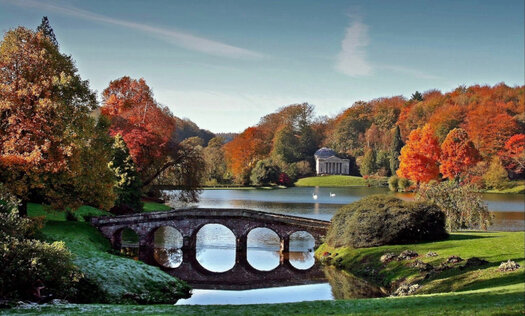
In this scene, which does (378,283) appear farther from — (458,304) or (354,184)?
(354,184)

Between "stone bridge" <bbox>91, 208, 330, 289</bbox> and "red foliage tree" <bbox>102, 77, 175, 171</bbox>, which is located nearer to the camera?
"stone bridge" <bbox>91, 208, 330, 289</bbox>

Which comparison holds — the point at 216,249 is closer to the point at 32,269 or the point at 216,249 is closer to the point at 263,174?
the point at 32,269

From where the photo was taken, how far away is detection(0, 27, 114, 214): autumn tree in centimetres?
2523

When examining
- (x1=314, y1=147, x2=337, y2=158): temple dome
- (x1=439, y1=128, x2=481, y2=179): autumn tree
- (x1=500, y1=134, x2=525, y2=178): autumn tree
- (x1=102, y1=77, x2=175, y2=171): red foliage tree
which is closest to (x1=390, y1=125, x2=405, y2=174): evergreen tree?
(x1=314, y1=147, x2=337, y2=158): temple dome

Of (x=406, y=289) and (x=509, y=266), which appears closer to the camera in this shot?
(x=509, y=266)

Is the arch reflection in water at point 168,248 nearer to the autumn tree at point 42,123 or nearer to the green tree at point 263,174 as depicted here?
the autumn tree at point 42,123

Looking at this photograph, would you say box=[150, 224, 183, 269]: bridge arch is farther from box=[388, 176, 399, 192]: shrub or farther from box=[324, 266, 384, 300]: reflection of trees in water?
box=[388, 176, 399, 192]: shrub

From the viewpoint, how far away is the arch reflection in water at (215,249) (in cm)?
3209

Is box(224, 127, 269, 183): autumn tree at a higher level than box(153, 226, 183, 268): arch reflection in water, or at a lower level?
higher

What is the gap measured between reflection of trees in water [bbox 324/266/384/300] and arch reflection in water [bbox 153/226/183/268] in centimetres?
964

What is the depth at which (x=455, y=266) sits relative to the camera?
22906 millimetres

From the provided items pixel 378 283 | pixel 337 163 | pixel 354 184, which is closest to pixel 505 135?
pixel 354 184

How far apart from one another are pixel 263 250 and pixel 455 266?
16.0 m

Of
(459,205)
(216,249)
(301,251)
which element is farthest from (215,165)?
(459,205)
